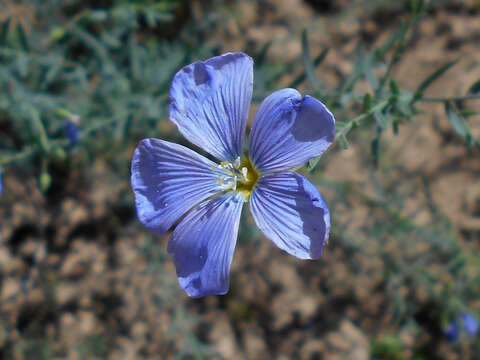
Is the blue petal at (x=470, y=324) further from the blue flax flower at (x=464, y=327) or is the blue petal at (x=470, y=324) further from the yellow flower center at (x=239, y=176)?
the yellow flower center at (x=239, y=176)

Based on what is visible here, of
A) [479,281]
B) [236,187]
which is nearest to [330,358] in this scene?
[479,281]

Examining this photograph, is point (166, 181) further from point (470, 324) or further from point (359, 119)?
point (470, 324)

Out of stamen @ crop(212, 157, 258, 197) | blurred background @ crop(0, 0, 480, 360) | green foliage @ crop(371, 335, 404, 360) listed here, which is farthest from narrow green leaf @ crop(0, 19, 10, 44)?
green foliage @ crop(371, 335, 404, 360)

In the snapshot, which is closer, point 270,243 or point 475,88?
point 475,88

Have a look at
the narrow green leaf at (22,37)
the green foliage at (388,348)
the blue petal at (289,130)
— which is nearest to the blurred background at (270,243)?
the green foliage at (388,348)

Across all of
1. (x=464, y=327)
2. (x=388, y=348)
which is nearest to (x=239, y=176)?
(x=464, y=327)

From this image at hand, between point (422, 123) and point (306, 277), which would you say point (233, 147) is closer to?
point (306, 277)

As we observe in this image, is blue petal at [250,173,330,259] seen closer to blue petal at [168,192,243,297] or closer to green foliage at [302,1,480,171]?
blue petal at [168,192,243,297]
